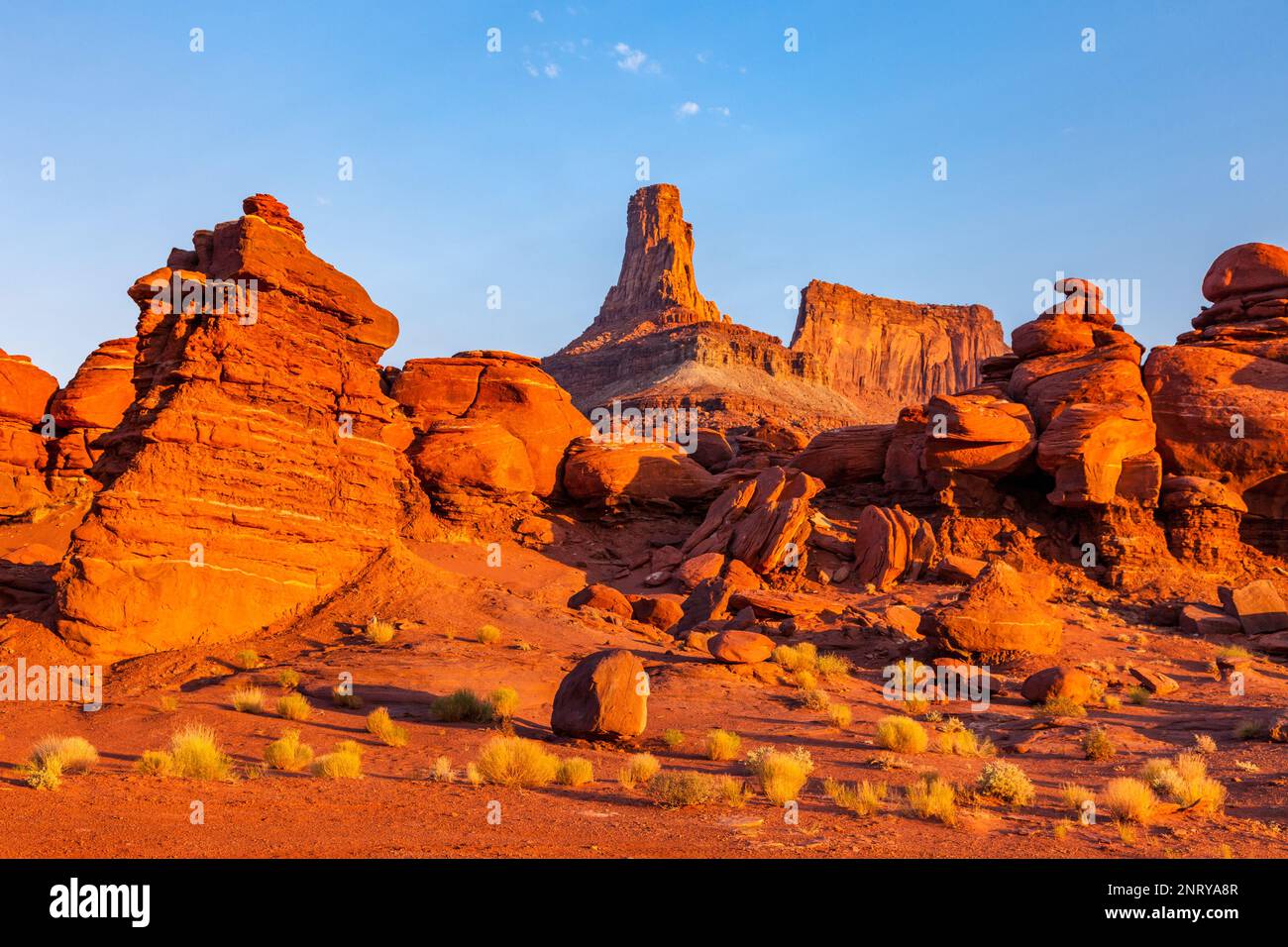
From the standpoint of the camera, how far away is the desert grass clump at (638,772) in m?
10.3

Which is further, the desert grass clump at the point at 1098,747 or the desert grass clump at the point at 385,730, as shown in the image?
the desert grass clump at the point at 1098,747

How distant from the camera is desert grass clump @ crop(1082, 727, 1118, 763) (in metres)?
12.4

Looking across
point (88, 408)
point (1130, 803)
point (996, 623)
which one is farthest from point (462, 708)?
point (88, 408)

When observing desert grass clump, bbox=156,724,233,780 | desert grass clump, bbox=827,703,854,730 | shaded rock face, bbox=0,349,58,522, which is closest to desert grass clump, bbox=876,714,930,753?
desert grass clump, bbox=827,703,854,730

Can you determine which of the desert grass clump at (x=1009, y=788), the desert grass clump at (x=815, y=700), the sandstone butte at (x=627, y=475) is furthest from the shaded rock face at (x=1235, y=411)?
the desert grass clump at (x=1009, y=788)

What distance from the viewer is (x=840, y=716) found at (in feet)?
47.4

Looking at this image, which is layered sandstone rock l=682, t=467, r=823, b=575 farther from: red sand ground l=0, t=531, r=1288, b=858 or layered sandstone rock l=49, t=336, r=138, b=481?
layered sandstone rock l=49, t=336, r=138, b=481

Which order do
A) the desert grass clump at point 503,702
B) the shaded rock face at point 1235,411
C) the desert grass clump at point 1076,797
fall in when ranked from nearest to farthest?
the desert grass clump at point 1076,797, the desert grass clump at point 503,702, the shaded rock face at point 1235,411

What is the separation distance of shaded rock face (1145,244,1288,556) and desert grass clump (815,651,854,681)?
632 inches

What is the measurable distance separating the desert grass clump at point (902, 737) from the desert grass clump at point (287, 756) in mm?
7901

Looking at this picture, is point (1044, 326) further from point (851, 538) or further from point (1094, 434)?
point (851, 538)

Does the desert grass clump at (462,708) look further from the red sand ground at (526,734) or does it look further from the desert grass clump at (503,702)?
the red sand ground at (526,734)

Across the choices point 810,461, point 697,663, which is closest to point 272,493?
point 697,663
